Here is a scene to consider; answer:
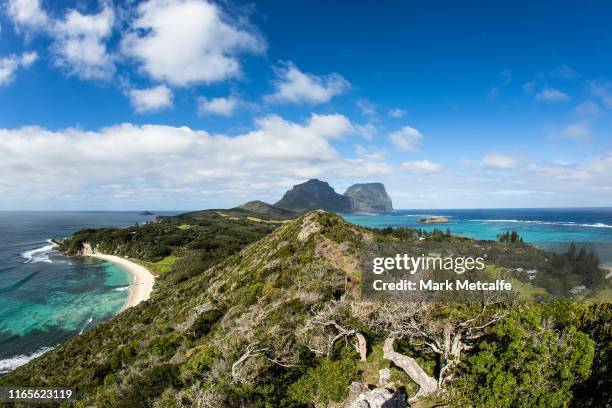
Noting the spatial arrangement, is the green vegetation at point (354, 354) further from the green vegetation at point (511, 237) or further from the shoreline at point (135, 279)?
the green vegetation at point (511, 237)

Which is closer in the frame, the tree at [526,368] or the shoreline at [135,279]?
the tree at [526,368]

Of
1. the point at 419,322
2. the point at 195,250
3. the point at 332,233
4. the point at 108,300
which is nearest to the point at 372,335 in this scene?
the point at 419,322

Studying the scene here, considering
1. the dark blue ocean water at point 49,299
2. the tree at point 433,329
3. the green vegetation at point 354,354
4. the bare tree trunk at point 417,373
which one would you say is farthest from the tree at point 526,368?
the dark blue ocean water at point 49,299

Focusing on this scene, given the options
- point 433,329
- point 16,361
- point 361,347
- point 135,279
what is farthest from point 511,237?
point 135,279

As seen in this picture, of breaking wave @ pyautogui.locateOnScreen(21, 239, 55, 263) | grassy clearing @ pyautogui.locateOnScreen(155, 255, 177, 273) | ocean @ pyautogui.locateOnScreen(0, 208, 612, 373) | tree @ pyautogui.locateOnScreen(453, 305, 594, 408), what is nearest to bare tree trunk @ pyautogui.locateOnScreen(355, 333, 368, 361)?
tree @ pyautogui.locateOnScreen(453, 305, 594, 408)

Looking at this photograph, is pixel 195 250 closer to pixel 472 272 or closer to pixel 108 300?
pixel 108 300

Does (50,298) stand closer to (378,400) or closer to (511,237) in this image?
(378,400)

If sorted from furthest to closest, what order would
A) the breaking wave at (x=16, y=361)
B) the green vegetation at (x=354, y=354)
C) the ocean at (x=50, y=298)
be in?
the ocean at (x=50, y=298) < the breaking wave at (x=16, y=361) < the green vegetation at (x=354, y=354)
